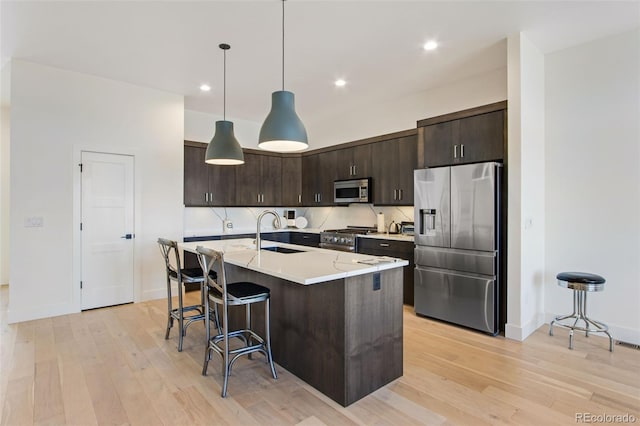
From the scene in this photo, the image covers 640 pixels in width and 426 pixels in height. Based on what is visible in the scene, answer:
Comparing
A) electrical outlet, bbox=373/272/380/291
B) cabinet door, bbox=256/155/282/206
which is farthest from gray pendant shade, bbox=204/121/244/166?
cabinet door, bbox=256/155/282/206

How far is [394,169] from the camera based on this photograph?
5.04 m

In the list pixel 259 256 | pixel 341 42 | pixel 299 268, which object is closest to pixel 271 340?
pixel 259 256

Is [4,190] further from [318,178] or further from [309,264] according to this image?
[309,264]

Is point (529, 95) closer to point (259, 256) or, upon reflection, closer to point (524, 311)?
point (524, 311)

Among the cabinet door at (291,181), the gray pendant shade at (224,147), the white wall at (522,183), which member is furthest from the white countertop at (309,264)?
the cabinet door at (291,181)

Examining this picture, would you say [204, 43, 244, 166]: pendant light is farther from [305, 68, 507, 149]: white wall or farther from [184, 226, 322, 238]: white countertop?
[305, 68, 507, 149]: white wall

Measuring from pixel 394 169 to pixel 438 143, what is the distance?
1092 millimetres

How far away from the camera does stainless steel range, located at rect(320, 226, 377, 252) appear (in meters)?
5.13

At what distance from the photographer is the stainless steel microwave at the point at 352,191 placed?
5359mm

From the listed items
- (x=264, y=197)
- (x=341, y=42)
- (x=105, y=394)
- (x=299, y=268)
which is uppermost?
(x=341, y=42)

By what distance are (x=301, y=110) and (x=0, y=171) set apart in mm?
5174

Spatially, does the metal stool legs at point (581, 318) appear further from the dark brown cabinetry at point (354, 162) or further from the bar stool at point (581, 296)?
the dark brown cabinetry at point (354, 162)

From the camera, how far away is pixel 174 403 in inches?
90.3

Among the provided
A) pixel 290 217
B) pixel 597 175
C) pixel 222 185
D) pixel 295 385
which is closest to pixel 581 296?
pixel 597 175
